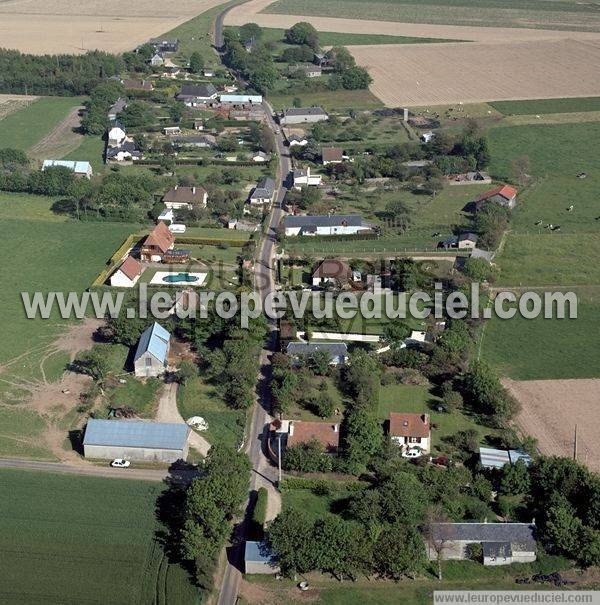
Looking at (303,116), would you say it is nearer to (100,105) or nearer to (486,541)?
(100,105)

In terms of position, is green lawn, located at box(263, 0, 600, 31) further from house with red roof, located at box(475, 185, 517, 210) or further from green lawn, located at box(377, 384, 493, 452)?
green lawn, located at box(377, 384, 493, 452)

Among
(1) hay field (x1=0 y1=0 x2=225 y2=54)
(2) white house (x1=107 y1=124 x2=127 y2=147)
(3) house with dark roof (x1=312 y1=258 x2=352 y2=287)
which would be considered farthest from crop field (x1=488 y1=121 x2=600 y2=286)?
(1) hay field (x1=0 y1=0 x2=225 y2=54)

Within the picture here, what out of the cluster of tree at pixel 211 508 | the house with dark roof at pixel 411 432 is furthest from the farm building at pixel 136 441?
the house with dark roof at pixel 411 432

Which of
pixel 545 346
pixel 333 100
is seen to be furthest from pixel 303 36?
pixel 545 346

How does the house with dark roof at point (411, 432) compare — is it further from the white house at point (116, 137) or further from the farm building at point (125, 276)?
the white house at point (116, 137)

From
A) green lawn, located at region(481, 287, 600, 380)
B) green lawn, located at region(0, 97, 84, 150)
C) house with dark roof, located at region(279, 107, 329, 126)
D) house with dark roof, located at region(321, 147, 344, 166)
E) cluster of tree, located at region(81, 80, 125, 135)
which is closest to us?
green lawn, located at region(481, 287, 600, 380)

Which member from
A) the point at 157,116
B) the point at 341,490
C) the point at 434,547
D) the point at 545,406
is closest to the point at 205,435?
the point at 341,490

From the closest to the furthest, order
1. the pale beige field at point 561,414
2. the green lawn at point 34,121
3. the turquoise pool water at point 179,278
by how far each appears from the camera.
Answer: the pale beige field at point 561,414 < the turquoise pool water at point 179,278 < the green lawn at point 34,121
